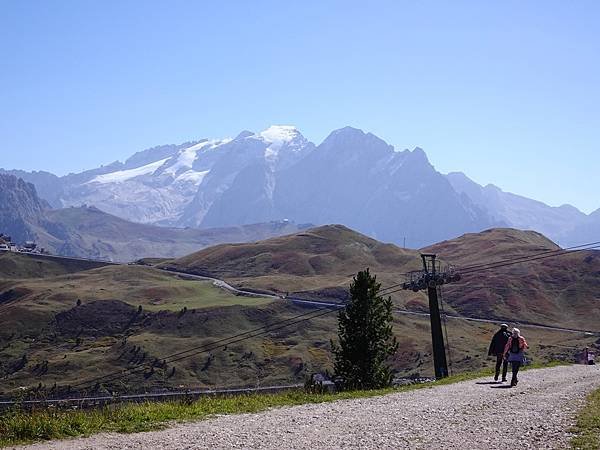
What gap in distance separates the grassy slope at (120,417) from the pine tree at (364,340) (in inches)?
700

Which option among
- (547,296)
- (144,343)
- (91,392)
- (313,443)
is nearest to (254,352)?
(144,343)

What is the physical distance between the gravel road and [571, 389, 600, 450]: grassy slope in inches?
12.0

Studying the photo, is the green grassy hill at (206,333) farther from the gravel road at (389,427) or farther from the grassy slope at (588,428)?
the grassy slope at (588,428)

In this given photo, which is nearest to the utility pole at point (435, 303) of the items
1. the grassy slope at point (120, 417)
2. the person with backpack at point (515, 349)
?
the person with backpack at point (515, 349)

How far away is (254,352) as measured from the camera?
13538cm

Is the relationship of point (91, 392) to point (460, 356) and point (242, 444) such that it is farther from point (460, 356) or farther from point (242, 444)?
point (242, 444)

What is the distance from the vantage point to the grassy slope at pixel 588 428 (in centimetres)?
1628

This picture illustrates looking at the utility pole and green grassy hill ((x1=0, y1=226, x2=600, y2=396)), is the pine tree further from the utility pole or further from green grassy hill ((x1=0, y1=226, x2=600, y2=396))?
green grassy hill ((x1=0, y1=226, x2=600, y2=396))

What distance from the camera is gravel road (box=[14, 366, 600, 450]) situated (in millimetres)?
16391

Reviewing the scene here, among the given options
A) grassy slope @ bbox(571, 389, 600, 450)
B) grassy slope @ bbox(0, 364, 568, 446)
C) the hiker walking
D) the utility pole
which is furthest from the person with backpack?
the utility pole

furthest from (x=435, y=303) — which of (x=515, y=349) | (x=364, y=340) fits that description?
(x=515, y=349)

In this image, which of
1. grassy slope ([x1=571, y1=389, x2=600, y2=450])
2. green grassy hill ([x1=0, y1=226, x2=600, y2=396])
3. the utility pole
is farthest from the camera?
green grassy hill ([x1=0, y1=226, x2=600, y2=396])

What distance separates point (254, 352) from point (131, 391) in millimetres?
29367

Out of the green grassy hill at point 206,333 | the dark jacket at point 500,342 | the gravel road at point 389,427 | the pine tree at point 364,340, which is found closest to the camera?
the gravel road at point 389,427
